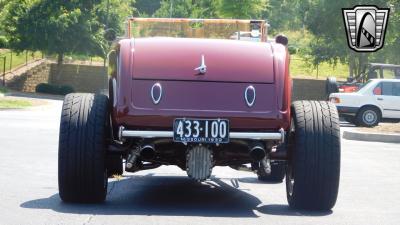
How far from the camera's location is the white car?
31.2 meters

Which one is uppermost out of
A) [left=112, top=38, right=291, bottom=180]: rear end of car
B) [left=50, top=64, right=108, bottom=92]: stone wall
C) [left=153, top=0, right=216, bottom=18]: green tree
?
[left=112, top=38, right=291, bottom=180]: rear end of car

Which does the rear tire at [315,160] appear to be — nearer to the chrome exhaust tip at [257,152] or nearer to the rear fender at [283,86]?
the rear fender at [283,86]

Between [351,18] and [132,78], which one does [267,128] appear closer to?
[132,78]

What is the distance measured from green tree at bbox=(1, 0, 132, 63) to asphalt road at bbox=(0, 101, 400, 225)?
3891cm

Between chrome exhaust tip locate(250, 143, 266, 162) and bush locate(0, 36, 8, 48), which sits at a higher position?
chrome exhaust tip locate(250, 143, 266, 162)

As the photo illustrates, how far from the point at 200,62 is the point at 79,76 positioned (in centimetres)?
4908

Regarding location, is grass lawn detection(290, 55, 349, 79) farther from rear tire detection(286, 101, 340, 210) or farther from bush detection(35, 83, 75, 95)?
rear tire detection(286, 101, 340, 210)

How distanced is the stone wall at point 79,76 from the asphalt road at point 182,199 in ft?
136

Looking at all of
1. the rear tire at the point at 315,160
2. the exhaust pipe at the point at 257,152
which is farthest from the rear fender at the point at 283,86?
the exhaust pipe at the point at 257,152

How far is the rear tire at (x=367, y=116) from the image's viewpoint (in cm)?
3117

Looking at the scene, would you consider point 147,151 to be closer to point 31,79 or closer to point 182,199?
point 182,199

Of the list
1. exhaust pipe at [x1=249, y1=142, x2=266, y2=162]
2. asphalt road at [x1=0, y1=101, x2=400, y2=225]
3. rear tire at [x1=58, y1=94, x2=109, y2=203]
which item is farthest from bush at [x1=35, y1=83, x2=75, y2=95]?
exhaust pipe at [x1=249, y1=142, x2=266, y2=162]

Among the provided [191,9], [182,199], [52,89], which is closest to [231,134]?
[182,199]

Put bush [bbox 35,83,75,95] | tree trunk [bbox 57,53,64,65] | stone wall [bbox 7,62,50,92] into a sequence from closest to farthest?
bush [bbox 35,83,75,95]
stone wall [bbox 7,62,50,92]
tree trunk [bbox 57,53,64,65]
